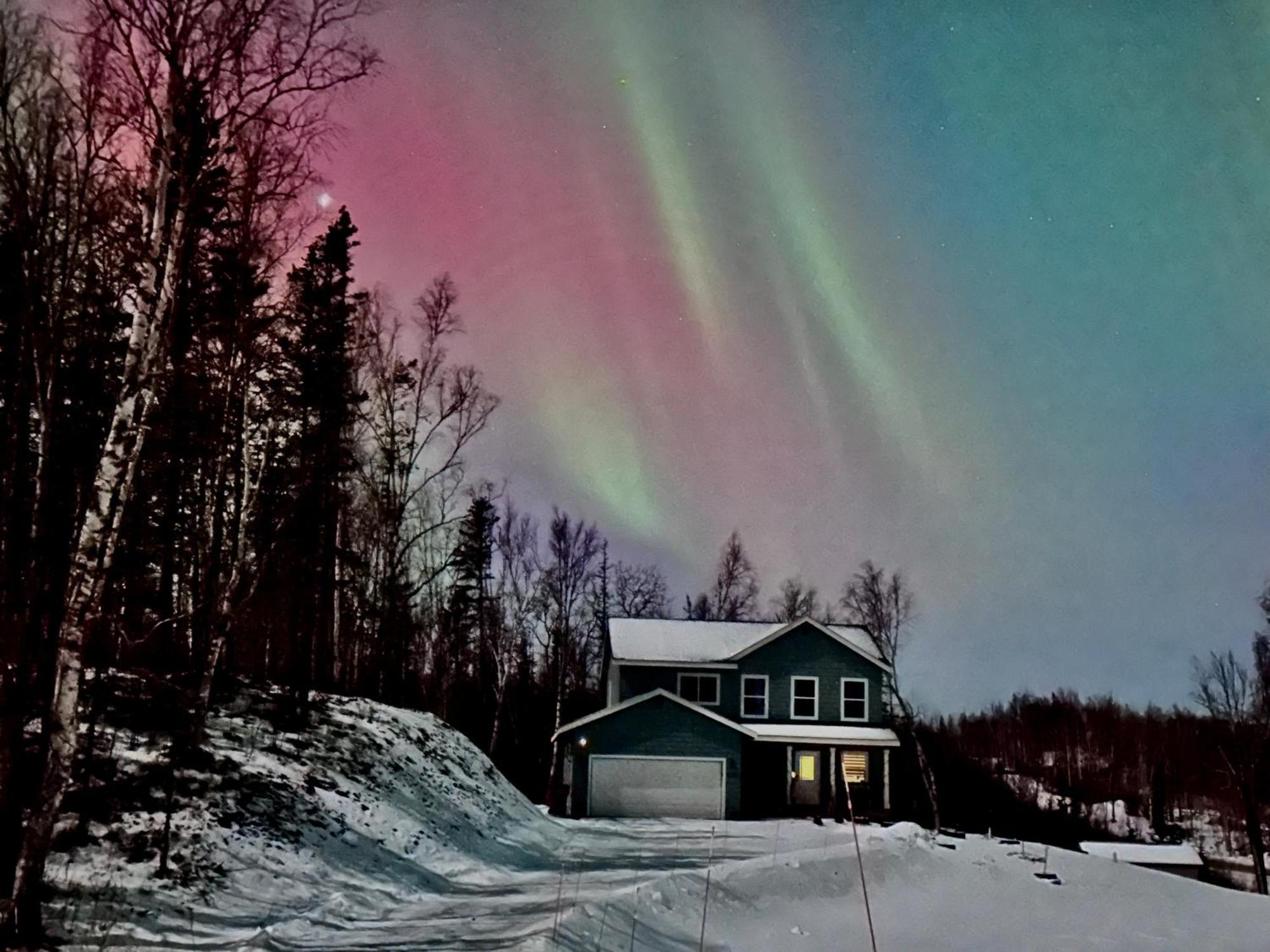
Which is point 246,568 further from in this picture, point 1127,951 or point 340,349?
point 1127,951

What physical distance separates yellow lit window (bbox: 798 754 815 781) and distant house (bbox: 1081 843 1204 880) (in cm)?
934

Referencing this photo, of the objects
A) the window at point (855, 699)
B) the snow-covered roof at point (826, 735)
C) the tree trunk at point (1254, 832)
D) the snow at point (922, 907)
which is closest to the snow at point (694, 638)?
the window at point (855, 699)

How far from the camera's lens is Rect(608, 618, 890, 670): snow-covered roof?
120 feet

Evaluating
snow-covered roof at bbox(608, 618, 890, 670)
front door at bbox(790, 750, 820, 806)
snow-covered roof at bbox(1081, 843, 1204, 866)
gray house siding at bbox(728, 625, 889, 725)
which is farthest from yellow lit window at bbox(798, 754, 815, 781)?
snow-covered roof at bbox(1081, 843, 1204, 866)

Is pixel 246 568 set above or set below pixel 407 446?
below

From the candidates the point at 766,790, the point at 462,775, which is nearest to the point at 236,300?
the point at 462,775

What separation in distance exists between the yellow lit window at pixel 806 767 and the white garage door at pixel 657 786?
4.08 m

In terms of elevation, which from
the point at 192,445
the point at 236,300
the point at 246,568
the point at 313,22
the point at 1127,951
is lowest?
the point at 1127,951

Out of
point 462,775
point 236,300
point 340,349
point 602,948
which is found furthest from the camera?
point 462,775

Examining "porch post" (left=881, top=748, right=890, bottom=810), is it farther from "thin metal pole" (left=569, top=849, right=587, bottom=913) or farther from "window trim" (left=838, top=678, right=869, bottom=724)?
"thin metal pole" (left=569, top=849, right=587, bottom=913)

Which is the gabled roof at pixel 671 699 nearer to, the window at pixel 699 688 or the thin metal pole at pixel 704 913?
the window at pixel 699 688

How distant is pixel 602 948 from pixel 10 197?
11118 mm

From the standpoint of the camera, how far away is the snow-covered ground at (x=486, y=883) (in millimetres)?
11211

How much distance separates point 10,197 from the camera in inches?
434
